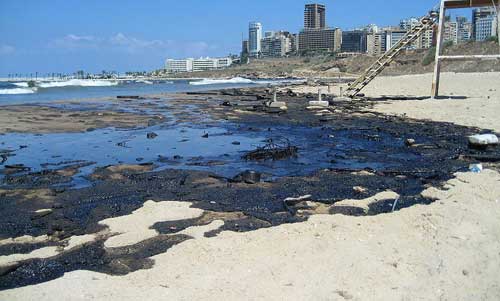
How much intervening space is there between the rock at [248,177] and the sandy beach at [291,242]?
23 centimetres

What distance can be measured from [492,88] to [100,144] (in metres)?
25.2

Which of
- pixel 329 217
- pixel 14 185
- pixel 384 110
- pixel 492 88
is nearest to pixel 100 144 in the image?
pixel 14 185

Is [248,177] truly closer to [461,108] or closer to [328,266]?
[328,266]

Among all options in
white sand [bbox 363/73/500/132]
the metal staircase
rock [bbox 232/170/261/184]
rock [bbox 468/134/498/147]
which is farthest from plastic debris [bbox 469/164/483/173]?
the metal staircase

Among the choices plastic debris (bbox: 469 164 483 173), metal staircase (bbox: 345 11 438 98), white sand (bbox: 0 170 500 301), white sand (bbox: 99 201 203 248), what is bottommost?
white sand (bbox: 99 201 203 248)

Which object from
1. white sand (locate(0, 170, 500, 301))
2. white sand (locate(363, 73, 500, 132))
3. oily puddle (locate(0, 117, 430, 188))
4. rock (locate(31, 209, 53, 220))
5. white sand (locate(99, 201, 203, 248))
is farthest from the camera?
→ white sand (locate(363, 73, 500, 132))

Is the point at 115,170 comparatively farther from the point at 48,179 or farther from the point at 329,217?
the point at 329,217

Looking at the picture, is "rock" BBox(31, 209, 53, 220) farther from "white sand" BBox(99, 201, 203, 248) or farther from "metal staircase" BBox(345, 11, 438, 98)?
"metal staircase" BBox(345, 11, 438, 98)

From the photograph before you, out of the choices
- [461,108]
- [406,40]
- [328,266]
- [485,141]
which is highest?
[406,40]

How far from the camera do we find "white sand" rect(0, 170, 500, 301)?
15.3ft

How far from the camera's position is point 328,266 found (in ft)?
17.2

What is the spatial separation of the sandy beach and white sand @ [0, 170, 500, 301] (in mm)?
12

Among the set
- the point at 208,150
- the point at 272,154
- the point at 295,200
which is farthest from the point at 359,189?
the point at 208,150

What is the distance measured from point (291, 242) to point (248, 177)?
3.70m
